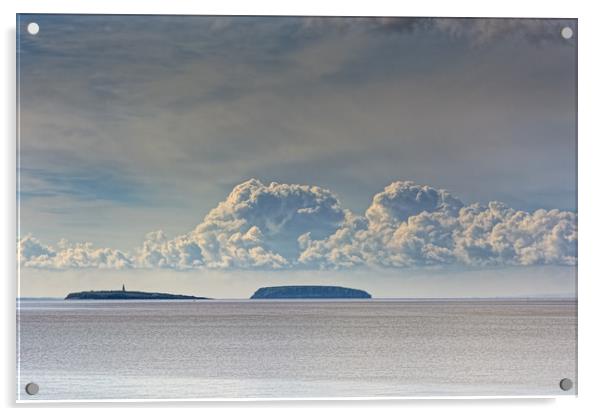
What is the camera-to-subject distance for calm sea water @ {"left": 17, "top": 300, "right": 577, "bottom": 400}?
5.27 m

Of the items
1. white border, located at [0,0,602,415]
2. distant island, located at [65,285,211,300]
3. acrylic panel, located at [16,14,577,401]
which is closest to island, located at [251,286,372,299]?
acrylic panel, located at [16,14,577,401]

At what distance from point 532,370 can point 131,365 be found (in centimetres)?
192

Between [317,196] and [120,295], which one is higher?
[317,196]

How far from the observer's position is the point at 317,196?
5.52 metres

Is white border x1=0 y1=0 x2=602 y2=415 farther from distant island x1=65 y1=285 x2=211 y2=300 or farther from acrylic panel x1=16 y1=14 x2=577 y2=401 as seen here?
distant island x1=65 y1=285 x2=211 y2=300

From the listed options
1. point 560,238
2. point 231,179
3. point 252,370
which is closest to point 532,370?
point 560,238

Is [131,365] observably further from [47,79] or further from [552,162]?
[552,162]

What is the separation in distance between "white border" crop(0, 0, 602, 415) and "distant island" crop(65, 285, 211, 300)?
0.34 metres

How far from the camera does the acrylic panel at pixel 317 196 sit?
538cm
